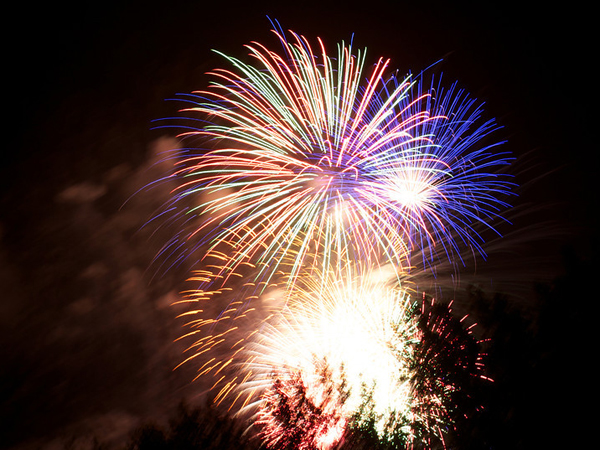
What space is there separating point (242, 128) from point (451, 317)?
36.9 ft

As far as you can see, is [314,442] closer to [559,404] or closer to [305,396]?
[305,396]

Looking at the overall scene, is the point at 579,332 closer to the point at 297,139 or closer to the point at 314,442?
the point at 297,139

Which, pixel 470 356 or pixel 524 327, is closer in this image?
pixel 524 327

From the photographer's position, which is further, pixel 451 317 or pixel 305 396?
pixel 305 396

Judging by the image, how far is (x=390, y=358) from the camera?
14.2m

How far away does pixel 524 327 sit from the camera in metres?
12.9

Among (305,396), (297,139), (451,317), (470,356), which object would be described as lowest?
(305,396)

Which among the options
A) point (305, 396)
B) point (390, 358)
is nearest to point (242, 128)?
point (390, 358)

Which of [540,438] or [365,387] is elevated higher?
[365,387]

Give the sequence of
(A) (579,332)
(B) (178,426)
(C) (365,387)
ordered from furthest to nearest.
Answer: (B) (178,426)
(C) (365,387)
(A) (579,332)

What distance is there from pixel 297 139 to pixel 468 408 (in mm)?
12248

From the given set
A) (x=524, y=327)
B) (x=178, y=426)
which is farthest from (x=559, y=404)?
(x=178, y=426)

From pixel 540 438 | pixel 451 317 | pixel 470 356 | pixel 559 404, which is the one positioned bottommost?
pixel 540 438

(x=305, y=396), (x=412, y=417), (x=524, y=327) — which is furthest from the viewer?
(x=305, y=396)
